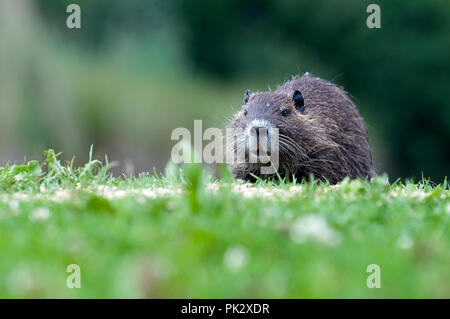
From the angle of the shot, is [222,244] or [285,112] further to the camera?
[285,112]

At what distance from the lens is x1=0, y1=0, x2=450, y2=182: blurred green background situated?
16734 mm

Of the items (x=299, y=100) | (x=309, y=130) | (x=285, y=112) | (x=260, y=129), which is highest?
(x=299, y=100)

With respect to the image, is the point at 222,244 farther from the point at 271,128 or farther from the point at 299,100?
the point at 299,100

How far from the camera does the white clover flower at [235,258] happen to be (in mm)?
2621

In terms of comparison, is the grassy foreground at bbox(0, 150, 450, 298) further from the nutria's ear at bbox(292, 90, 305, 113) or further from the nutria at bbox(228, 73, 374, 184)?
the nutria's ear at bbox(292, 90, 305, 113)

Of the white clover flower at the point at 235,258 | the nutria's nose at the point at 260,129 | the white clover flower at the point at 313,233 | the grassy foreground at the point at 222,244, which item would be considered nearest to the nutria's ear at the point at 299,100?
the nutria's nose at the point at 260,129

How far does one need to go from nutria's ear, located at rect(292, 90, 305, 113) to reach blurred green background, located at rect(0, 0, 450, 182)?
1018 cm

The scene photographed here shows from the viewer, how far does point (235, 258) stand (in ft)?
8.81

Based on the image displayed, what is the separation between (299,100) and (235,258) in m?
3.97

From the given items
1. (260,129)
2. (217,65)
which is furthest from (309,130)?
(217,65)

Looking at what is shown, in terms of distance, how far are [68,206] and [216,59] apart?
2107 cm

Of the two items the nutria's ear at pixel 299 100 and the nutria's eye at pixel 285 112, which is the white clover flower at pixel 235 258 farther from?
the nutria's ear at pixel 299 100

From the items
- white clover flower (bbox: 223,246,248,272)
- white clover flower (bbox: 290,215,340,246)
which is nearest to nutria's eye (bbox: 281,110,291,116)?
white clover flower (bbox: 290,215,340,246)
